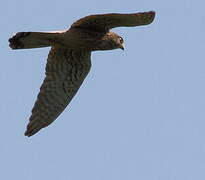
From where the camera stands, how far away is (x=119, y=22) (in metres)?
17.0

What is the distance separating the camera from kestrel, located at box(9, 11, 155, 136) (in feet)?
55.9

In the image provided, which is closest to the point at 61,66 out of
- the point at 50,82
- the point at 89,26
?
the point at 50,82

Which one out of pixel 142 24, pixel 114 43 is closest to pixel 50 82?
pixel 114 43

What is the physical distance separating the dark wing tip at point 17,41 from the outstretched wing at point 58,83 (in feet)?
4.41

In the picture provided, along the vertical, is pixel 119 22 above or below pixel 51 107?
above

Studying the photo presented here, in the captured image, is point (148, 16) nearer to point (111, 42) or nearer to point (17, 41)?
point (111, 42)

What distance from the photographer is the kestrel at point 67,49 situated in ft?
55.9

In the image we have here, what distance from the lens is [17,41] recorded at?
17.2m

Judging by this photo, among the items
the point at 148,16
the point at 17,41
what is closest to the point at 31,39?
the point at 17,41

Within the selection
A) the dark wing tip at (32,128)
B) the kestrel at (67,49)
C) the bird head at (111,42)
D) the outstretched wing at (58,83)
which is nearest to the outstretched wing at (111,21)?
the kestrel at (67,49)

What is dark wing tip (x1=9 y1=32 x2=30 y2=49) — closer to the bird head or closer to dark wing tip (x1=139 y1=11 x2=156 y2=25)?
the bird head

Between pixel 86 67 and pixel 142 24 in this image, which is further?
pixel 86 67

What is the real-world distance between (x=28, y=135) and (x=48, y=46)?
1.84 m

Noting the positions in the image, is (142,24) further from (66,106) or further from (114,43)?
(66,106)
